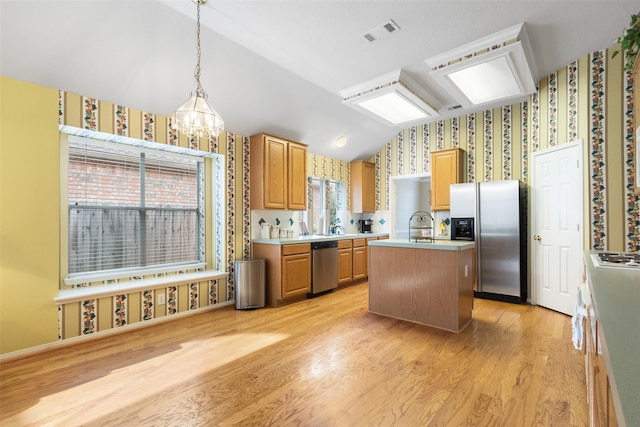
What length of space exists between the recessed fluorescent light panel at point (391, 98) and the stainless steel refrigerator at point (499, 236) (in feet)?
4.52

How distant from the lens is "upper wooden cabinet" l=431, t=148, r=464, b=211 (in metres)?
4.95

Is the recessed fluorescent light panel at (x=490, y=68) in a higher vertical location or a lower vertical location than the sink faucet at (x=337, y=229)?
higher

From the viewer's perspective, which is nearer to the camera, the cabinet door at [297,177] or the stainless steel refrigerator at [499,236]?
the stainless steel refrigerator at [499,236]

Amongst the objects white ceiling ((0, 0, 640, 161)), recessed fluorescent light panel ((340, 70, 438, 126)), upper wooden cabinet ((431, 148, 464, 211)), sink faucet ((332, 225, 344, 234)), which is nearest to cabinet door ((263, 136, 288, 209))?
white ceiling ((0, 0, 640, 161))

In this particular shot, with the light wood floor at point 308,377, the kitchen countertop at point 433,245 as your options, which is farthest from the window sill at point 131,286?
the kitchen countertop at point 433,245

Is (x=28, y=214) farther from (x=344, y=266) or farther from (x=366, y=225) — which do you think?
(x=366, y=225)

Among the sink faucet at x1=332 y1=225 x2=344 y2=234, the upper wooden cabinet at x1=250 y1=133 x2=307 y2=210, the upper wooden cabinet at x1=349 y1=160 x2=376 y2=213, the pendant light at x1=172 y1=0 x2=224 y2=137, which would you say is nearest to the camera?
the pendant light at x1=172 y1=0 x2=224 y2=137

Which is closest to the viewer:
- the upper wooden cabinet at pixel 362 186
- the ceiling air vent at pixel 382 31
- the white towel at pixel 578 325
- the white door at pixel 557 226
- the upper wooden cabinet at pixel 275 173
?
the white towel at pixel 578 325

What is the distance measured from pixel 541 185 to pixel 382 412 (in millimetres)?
3682

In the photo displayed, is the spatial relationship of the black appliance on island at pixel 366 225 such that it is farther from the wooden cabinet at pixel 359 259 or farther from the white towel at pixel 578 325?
the white towel at pixel 578 325

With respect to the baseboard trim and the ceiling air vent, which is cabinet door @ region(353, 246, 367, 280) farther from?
the ceiling air vent

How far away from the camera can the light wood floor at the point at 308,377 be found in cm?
183

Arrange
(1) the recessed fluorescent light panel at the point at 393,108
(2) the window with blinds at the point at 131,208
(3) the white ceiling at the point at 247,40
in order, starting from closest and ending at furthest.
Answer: (3) the white ceiling at the point at 247,40, (2) the window with blinds at the point at 131,208, (1) the recessed fluorescent light panel at the point at 393,108

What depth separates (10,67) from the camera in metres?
2.51
